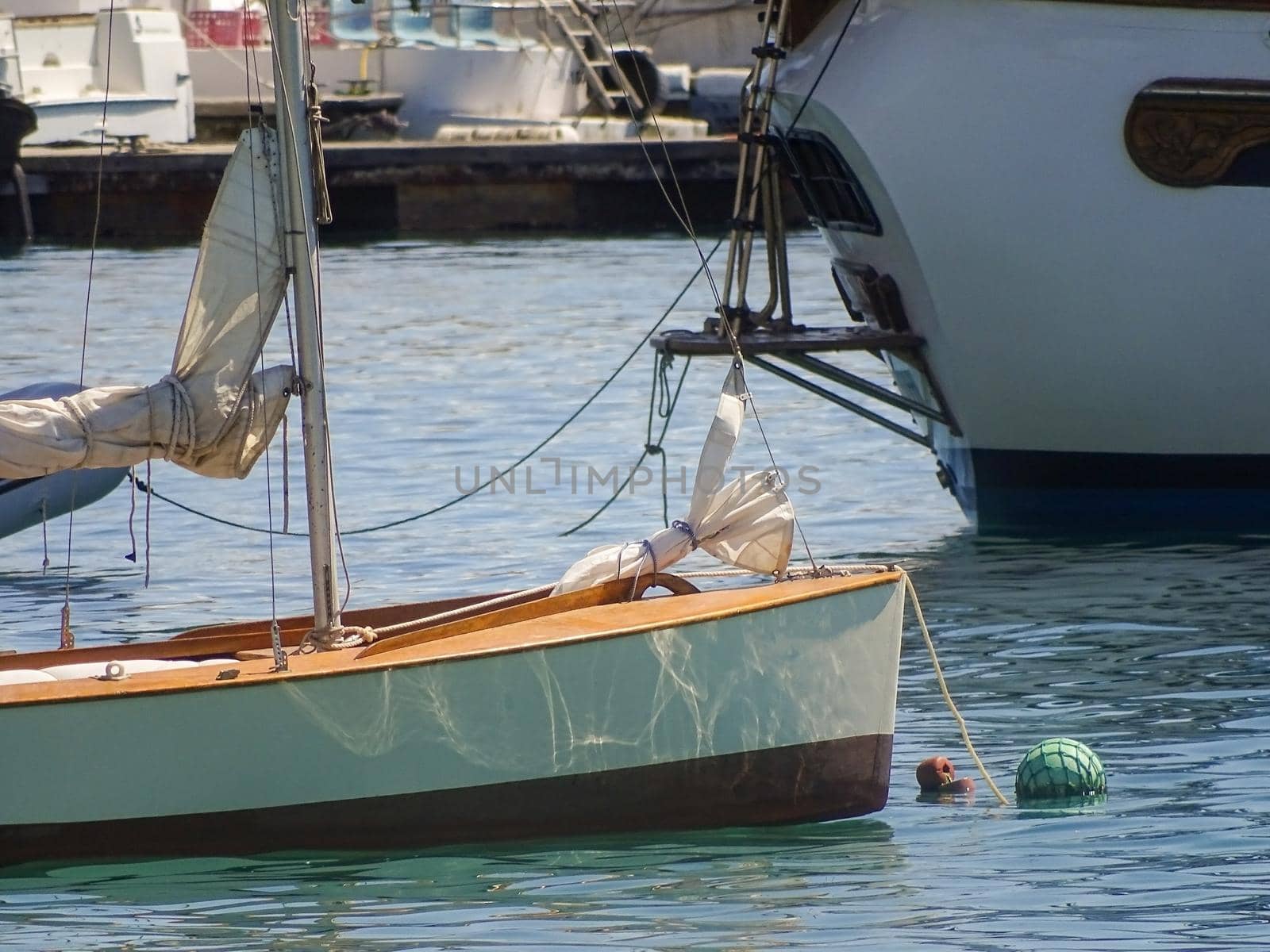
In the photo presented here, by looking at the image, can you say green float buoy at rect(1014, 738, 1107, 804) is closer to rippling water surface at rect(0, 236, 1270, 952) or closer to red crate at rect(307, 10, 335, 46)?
rippling water surface at rect(0, 236, 1270, 952)

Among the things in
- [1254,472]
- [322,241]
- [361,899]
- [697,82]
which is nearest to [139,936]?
[361,899]

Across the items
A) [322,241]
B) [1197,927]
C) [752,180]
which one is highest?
[752,180]

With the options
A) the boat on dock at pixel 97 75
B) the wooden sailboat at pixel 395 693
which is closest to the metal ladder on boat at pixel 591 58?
the boat on dock at pixel 97 75

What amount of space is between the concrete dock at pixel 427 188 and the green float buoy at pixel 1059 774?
89.9ft

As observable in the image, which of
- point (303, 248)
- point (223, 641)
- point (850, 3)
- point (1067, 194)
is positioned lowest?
point (223, 641)

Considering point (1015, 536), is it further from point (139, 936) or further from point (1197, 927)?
point (139, 936)

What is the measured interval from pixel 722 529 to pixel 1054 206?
5038 millimetres

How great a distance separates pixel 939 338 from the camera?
507 inches

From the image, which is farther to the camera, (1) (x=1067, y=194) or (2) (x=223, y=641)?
(1) (x=1067, y=194)

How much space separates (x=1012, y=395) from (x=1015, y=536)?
0.99 m

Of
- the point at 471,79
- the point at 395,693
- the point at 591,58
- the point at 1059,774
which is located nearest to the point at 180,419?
the point at 395,693

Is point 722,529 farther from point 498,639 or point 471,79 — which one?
point 471,79

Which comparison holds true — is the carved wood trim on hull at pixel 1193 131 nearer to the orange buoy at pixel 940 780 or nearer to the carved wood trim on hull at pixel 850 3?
the carved wood trim on hull at pixel 850 3

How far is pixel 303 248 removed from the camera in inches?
311
